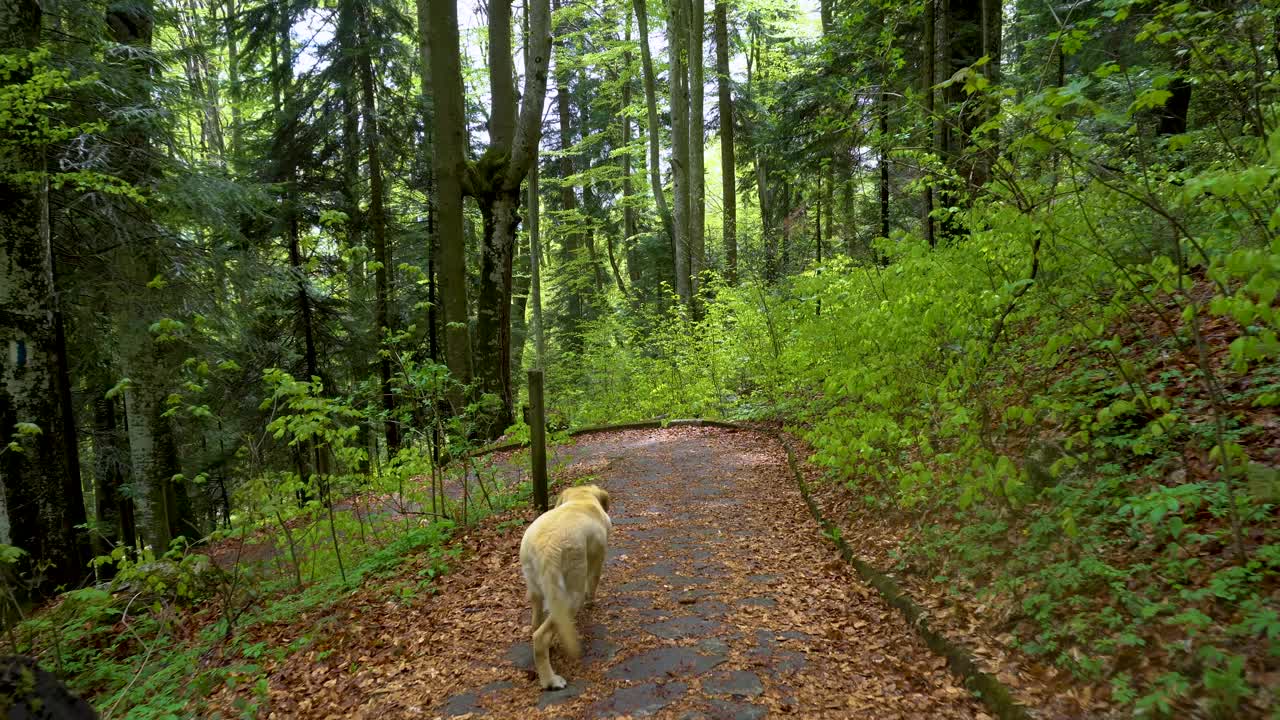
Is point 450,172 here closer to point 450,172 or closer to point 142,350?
point 450,172

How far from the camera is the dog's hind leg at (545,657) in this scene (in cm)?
335

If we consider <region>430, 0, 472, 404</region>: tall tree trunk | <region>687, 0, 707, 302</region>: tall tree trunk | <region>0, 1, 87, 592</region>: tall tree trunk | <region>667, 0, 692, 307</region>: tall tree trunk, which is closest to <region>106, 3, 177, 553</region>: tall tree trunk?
<region>0, 1, 87, 592</region>: tall tree trunk

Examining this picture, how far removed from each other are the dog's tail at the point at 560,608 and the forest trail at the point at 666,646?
0.83 feet

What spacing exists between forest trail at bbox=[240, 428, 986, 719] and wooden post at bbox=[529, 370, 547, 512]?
0.51 m

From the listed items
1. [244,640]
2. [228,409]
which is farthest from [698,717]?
[228,409]

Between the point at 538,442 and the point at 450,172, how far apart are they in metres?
6.79

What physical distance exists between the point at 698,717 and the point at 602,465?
6.28 m

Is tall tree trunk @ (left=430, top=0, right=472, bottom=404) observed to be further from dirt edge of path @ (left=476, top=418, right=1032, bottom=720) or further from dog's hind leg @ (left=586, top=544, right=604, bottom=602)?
→ dog's hind leg @ (left=586, top=544, right=604, bottom=602)

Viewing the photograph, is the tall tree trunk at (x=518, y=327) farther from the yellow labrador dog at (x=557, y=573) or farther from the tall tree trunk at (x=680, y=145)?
the yellow labrador dog at (x=557, y=573)

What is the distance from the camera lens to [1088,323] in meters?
3.44

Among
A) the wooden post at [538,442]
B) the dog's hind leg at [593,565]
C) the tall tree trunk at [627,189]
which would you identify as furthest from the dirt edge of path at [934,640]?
the tall tree trunk at [627,189]

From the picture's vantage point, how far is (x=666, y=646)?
12.2 ft

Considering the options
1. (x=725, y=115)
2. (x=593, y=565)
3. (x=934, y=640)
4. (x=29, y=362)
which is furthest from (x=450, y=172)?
(x=725, y=115)

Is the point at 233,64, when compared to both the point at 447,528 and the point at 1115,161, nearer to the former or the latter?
the point at 447,528
